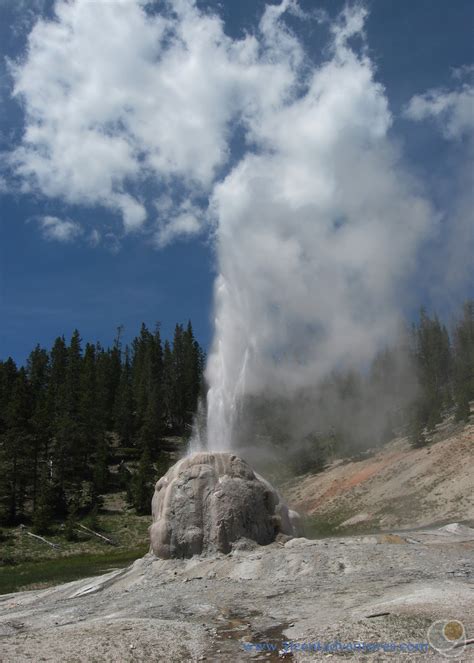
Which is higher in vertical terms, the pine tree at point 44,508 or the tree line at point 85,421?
the tree line at point 85,421

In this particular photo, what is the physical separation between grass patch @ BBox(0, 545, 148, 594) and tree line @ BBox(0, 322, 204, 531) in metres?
9.69

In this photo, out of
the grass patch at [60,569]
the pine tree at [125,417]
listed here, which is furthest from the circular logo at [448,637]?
the pine tree at [125,417]

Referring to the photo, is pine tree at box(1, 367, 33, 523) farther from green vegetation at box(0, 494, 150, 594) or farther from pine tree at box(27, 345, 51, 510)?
green vegetation at box(0, 494, 150, 594)

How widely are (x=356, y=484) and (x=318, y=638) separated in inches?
2060

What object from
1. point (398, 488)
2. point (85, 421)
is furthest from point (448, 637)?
point (85, 421)

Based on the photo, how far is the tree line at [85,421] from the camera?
198ft

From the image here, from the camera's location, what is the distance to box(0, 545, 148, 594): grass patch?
3106 centimetres

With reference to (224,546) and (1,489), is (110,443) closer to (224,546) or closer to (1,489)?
(1,489)

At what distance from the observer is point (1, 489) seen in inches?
2201

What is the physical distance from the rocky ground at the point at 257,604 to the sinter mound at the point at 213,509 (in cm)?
59

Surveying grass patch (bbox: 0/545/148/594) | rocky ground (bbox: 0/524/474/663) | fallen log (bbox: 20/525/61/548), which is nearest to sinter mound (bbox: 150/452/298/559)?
rocky ground (bbox: 0/524/474/663)

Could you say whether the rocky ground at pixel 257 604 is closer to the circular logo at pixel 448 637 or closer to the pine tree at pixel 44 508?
the circular logo at pixel 448 637

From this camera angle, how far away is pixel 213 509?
22312 millimetres

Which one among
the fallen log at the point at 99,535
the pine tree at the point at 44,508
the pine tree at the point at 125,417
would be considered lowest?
the fallen log at the point at 99,535
